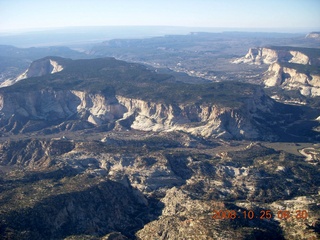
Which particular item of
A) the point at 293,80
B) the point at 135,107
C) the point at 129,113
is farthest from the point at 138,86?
the point at 293,80

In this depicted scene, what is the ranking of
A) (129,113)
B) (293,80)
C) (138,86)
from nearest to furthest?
(129,113)
(138,86)
(293,80)

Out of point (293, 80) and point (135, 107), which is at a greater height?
point (293, 80)

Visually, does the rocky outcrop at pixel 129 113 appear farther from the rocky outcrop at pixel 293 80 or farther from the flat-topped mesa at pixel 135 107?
the rocky outcrop at pixel 293 80

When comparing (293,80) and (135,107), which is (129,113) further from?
(293,80)

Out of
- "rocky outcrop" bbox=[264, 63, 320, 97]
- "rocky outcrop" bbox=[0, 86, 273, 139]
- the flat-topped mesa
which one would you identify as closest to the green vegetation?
the flat-topped mesa

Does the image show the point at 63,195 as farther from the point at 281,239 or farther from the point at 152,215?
the point at 281,239

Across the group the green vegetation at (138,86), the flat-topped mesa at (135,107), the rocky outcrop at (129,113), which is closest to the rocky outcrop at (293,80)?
the flat-topped mesa at (135,107)

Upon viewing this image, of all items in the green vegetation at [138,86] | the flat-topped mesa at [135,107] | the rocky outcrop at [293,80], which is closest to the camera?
the flat-topped mesa at [135,107]

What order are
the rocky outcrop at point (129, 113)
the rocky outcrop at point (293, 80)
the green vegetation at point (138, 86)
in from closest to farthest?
the rocky outcrop at point (129, 113), the green vegetation at point (138, 86), the rocky outcrop at point (293, 80)

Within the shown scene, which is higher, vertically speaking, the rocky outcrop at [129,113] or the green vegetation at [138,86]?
the green vegetation at [138,86]

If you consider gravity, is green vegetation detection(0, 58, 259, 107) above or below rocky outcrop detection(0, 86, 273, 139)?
above

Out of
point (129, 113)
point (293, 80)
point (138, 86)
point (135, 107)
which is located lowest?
point (129, 113)

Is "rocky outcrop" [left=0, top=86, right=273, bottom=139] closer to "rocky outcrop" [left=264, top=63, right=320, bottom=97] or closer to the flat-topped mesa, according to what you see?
the flat-topped mesa
